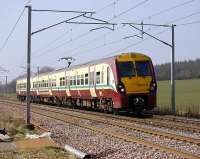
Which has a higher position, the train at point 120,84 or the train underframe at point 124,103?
the train at point 120,84

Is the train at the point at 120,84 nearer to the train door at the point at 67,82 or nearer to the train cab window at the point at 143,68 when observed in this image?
the train cab window at the point at 143,68

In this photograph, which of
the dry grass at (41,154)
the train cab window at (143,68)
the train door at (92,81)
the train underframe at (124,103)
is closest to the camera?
the dry grass at (41,154)

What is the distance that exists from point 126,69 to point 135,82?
89cm

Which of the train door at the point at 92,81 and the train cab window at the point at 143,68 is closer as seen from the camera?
the train cab window at the point at 143,68

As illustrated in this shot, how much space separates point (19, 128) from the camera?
19641 mm

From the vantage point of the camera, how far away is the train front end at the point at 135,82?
24.8 metres

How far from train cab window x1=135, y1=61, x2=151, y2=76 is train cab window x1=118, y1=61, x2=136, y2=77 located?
28cm

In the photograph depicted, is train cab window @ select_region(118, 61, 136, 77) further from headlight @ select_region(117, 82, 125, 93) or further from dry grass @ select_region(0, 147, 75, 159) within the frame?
dry grass @ select_region(0, 147, 75, 159)

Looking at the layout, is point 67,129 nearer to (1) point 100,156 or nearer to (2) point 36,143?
(2) point 36,143

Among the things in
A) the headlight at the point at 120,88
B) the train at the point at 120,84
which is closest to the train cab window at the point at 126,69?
the train at the point at 120,84

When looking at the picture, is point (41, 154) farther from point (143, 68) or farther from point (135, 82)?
point (143, 68)

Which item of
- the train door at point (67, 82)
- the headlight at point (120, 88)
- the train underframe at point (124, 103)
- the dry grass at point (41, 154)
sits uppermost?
the train door at point (67, 82)

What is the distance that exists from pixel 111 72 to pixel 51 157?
47.4 feet

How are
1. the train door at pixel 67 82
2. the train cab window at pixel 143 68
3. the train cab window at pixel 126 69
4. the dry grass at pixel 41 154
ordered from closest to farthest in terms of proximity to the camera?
the dry grass at pixel 41 154
the train cab window at pixel 126 69
the train cab window at pixel 143 68
the train door at pixel 67 82
